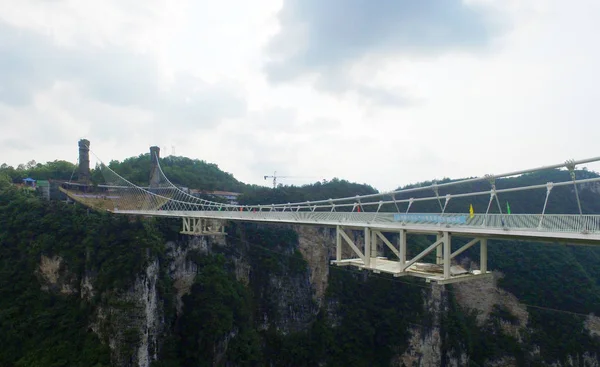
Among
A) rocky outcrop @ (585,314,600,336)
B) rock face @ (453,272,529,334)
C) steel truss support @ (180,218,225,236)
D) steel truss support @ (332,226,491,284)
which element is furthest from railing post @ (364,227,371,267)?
rocky outcrop @ (585,314,600,336)

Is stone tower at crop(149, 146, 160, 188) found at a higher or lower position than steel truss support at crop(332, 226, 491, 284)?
higher

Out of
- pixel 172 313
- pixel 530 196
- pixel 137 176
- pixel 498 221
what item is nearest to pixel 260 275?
pixel 172 313

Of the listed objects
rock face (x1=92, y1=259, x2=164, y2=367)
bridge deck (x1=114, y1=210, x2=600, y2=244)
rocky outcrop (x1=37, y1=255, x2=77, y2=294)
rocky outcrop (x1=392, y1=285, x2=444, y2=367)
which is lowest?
rocky outcrop (x1=392, y1=285, x2=444, y2=367)

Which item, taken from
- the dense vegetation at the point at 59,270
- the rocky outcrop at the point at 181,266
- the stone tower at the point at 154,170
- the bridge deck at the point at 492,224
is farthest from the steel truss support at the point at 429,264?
the stone tower at the point at 154,170

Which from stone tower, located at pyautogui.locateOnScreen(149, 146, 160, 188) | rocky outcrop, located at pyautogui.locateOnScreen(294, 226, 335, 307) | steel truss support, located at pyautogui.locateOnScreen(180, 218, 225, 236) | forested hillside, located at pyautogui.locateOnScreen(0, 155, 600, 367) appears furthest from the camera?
stone tower, located at pyautogui.locateOnScreen(149, 146, 160, 188)

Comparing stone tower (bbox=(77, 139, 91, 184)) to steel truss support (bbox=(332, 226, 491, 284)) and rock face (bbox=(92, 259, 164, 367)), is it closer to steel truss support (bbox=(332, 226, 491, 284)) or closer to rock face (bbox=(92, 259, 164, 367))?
rock face (bbox=(92, 259, 164, 367))

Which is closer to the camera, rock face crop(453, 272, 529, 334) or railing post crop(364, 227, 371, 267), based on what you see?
railing post crop(364, 227, 371, 267)

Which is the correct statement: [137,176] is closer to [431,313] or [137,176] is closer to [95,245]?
[95,245]

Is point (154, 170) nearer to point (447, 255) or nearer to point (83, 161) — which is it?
point (83, 161)
